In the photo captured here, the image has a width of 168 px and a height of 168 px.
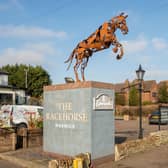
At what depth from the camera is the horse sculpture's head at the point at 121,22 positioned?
920 cm

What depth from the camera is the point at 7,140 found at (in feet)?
33.6

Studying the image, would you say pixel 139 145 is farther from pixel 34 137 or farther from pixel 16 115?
pixel 16 115

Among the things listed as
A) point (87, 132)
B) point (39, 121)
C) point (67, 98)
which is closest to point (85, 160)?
point (87, 132)

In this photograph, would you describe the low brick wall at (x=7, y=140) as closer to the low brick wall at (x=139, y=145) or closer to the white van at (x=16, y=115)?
the low brick wall at (x=139, y=145)

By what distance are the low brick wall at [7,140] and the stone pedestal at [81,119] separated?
4.78 ft

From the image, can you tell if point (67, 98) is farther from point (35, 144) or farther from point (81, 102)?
point (35, 144)

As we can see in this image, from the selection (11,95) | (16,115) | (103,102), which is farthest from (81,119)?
(11,95)

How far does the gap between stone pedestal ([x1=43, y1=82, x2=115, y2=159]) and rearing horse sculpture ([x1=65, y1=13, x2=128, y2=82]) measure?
853 mm

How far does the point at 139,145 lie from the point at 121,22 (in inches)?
193

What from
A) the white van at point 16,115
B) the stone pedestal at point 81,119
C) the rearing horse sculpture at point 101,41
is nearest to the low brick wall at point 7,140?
the stone pedestal at point 81,119

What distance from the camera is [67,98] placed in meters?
9.12

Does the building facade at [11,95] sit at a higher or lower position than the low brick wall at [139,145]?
higher

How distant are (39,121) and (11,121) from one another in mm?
3549

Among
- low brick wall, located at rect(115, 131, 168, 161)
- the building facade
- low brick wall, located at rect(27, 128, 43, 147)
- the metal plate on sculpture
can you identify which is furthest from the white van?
the building facade
